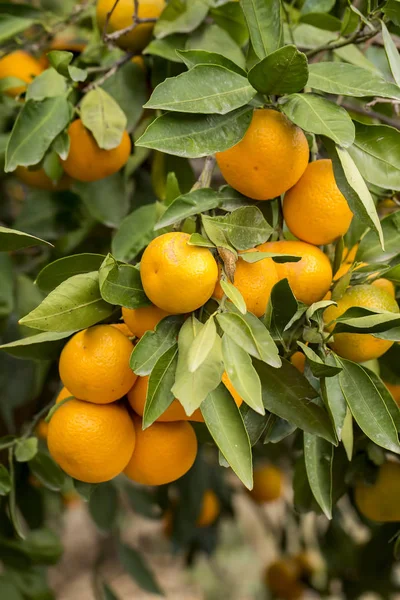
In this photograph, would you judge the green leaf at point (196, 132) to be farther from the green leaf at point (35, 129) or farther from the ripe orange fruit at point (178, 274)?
the green leaf at point (35, 129)

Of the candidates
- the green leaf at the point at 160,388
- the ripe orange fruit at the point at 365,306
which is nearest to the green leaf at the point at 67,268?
the green leaf at the point at 160,388

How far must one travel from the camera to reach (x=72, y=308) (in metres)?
0.63

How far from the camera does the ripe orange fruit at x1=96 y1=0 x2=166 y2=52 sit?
98cm

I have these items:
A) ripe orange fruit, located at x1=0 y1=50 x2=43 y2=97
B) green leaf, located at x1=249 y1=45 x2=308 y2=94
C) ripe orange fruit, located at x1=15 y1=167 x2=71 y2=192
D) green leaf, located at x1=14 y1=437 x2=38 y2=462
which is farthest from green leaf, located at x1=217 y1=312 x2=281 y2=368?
ripe orange fruit, located at x1=0 y1=50 x2=43 y2=97

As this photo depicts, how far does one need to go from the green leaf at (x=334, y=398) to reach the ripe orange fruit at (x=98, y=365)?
7.6 inches

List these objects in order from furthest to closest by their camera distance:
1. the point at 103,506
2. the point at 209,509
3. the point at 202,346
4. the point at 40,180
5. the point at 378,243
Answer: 1. the point at 209,509
2. the point at 103,506
3. the point at 40,180
4. the point at 378,243
5. the point at 202,346

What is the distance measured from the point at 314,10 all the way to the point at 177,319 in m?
0.57

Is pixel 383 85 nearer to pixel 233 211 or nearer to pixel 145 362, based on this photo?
pixel 233 211

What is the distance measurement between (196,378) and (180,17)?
0.61 metres

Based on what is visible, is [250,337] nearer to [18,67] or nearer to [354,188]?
[354,188]

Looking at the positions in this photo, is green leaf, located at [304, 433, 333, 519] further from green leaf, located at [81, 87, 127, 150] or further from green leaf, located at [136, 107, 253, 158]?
green leaf, located at [81, 87, 127, 150]

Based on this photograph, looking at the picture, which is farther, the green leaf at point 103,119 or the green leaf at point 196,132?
the green leaf at point 103,119

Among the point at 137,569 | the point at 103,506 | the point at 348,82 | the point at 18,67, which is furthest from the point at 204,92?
the point at 137,569

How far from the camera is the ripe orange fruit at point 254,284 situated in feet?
2.08
